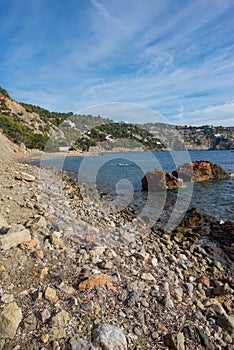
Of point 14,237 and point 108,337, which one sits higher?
point 14,237

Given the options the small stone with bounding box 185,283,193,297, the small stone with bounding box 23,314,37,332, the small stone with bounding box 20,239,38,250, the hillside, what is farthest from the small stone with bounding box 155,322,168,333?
the hillside

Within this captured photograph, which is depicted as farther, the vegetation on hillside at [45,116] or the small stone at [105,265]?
the vegetation on hillside at [45,116]

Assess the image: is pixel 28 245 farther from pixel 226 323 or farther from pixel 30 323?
pixel 226 323

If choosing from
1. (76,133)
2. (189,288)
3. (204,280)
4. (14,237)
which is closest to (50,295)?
(14,237)

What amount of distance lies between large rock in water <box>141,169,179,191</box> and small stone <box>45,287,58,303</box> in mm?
14058

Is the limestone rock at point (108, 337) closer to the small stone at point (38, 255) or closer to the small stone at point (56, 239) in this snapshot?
the small stone at point (38, 255)

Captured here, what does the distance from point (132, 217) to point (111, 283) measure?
18.9ft

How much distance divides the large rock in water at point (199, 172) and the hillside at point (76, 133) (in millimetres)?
4968

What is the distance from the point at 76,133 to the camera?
196 feet

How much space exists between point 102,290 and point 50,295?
88 cm

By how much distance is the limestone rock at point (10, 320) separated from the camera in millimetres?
2727

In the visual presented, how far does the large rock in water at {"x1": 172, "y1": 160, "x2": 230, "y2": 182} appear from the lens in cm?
2234

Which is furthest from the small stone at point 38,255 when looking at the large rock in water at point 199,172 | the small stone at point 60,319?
the large rock in water at point 199,172

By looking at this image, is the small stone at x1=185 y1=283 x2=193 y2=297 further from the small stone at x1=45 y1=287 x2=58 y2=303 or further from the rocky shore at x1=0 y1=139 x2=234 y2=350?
the small stone at x1=45 y1=287 x2=58 y2=303
